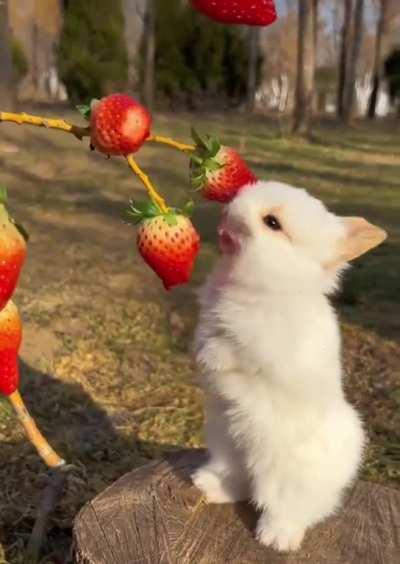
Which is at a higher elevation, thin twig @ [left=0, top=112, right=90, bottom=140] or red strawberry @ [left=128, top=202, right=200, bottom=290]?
thin twig @ [left=0, top=112, right=90, bottom=140]

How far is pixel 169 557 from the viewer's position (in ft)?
5.53

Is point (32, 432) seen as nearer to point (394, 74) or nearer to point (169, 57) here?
point (169, 57)

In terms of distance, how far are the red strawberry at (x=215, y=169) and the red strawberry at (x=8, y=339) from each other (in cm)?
54

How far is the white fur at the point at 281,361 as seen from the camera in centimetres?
151

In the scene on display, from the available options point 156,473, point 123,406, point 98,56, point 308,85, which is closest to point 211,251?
point 123,406

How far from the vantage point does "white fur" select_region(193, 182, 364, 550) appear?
151cm

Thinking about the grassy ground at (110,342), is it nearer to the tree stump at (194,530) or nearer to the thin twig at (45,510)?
the thin twig at (45,510)

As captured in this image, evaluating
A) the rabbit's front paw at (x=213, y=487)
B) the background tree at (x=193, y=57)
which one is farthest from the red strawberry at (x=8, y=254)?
the background tree at (x=193, y=57)

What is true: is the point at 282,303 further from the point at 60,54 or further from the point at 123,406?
the point at 60,54

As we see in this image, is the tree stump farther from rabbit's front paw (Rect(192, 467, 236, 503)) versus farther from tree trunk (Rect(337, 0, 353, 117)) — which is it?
tree trunk (Rect(337, 0, 353, 117))

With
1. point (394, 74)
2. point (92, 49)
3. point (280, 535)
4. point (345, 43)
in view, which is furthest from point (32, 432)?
point (394, 74)

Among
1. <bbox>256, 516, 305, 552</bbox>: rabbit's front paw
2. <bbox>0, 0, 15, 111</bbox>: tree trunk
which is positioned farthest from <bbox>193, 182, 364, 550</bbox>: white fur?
<bbox>0, 0, 15, 111</bbox>: tree trunk

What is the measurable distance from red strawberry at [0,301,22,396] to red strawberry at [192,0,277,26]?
2.53 ft

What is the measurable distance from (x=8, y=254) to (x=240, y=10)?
0.58 m
